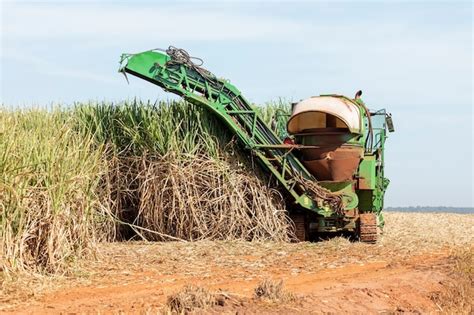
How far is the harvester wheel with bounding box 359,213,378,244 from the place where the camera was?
1341 cm

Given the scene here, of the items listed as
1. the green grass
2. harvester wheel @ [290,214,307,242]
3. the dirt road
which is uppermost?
the green grass

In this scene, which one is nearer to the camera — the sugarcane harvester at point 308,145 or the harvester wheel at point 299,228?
the sugarcane harvester at point 308,145

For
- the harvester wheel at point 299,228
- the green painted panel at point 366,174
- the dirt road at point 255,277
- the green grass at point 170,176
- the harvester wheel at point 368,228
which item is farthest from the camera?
the harvester wheel at point 299,228

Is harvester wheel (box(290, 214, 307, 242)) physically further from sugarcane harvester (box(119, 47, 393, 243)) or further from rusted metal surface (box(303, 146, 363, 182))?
rusted metal surface (box(303, 146, 363, 182))

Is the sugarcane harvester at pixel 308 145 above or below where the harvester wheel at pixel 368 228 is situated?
above

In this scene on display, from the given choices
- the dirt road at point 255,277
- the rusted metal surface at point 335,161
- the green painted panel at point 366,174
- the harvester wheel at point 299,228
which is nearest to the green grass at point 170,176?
the harvester wheel at point 299,228

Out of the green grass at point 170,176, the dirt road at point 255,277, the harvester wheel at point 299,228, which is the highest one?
the green grass at point 170,176

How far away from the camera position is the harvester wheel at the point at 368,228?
528 inches

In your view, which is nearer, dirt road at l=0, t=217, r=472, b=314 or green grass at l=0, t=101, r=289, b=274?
dirt road at l=0, t=217, r=472, b=314

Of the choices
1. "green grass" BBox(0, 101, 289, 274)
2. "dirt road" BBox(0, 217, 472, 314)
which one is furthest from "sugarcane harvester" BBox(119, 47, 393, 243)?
"dirt road" BBox(0, 217, 472, 314)

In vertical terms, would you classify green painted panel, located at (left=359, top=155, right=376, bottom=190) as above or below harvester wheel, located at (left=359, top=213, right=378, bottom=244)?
above

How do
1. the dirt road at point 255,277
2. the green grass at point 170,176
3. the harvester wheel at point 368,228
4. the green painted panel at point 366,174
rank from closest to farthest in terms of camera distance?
the dirt road at point 255,277 → the harvester wheel at point 368,228 → the green grass at point 170,176 → the green painted panel at point 366,174

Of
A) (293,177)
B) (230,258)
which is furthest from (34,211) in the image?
(293,177)

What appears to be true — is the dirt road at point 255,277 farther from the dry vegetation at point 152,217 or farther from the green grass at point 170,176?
the green grass at point 170,176
